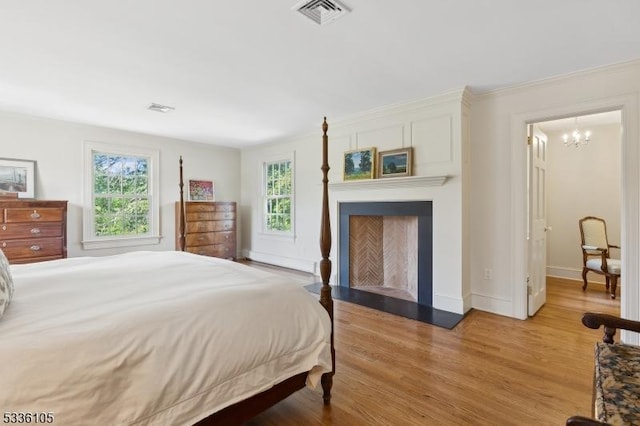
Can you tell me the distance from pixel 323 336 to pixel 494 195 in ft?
8.73

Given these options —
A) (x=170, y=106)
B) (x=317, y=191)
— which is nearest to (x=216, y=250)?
(x=317, y=191)

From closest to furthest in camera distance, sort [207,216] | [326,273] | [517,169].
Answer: [326,273]
[517,169]
[207,216]

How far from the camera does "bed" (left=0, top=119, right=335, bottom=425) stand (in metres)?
1.00

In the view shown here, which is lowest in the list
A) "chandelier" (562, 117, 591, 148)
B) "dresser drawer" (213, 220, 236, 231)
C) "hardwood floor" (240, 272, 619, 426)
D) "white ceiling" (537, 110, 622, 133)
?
"hardwood floor" (240, 272, 619, 426)

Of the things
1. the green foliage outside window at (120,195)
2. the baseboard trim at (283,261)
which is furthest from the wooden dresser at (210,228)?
the green foliage outside window at (120,195)

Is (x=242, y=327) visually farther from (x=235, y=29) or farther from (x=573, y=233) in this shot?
(x=573, y=233)

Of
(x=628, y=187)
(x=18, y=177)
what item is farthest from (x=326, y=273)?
(x=18, y=177)

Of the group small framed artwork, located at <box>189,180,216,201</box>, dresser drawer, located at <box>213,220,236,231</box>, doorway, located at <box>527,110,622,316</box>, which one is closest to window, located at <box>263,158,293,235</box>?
dresser drawer, located at <box>213,220,236,231</box>

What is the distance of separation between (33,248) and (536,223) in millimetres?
5877

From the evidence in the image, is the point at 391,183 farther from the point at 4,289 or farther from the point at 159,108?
the point at 4,289

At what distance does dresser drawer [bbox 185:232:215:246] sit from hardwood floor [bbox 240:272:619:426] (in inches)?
125

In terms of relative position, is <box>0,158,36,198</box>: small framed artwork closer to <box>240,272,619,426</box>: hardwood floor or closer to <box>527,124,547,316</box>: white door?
<box>240,272,619,426</box>: hardwood floor

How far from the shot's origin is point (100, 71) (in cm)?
277

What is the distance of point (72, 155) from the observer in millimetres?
4508
